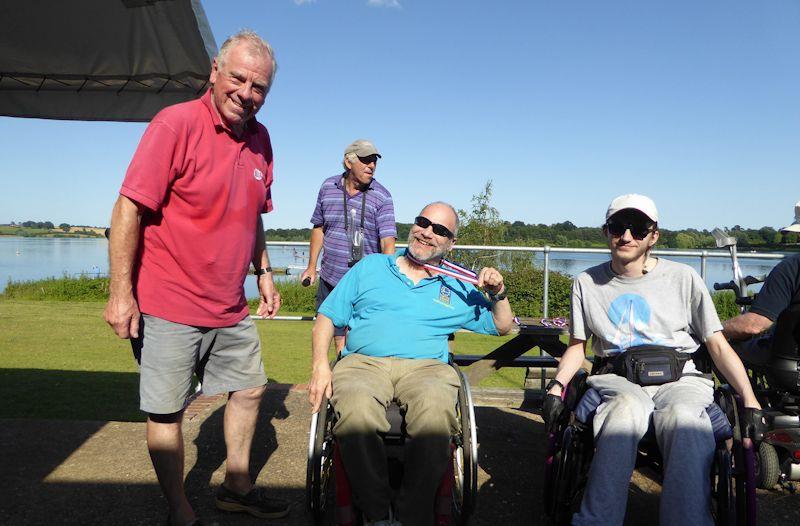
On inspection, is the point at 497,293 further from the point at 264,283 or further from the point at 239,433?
the point at 239,433

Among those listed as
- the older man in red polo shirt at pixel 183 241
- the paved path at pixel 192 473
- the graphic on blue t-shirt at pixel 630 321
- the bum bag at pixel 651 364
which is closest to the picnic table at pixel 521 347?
the paved path at pixel 192 473

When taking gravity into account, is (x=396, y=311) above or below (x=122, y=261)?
below

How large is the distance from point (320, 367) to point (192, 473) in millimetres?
1137

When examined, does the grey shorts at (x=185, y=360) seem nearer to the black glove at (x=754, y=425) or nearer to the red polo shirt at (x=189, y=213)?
the red polo shirt at (x=189, y=213)

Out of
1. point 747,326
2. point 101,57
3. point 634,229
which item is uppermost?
point 101,57

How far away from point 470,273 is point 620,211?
2.48 ft

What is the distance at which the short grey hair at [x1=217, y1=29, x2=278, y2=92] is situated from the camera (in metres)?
2.31

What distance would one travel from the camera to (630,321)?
2662 mm

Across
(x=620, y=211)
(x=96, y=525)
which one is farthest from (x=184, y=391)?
(x=620, y=211)

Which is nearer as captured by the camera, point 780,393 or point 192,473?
point 780,393

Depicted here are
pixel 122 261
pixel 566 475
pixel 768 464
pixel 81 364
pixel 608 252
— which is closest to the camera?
pixel 122 261

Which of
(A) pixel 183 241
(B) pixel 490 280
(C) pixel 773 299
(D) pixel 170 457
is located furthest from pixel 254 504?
(C) pixel 773 299

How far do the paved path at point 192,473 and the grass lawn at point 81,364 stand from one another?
750 millimetres

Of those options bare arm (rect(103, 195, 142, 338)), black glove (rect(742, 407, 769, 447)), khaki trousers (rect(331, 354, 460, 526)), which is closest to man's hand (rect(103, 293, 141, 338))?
bare arm (rect(103, 195, 142, 338))
